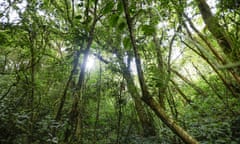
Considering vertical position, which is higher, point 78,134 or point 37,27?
point 37,27

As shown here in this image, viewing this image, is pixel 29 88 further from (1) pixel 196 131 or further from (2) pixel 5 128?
(1) pixel 196 131

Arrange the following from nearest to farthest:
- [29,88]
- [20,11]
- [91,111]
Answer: [20,11] < [29,88] < [91,111]

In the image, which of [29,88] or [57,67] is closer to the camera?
[29,88]

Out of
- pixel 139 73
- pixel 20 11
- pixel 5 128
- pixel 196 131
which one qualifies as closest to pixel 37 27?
pixel 20 11

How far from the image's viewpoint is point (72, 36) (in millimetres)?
2557

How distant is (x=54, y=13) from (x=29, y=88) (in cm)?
110

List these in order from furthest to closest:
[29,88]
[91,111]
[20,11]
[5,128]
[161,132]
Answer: [91,111] → [161,132] → [29,88] → [20,11] → [5,128]

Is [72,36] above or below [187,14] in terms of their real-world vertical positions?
below

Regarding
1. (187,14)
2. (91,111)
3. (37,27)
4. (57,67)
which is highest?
(187,14)

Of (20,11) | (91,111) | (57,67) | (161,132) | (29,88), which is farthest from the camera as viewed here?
(91,111)

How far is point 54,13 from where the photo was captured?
302 cm

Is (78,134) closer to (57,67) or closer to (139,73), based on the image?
(57,67)

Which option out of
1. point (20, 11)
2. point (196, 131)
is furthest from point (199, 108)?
point (20, 11)

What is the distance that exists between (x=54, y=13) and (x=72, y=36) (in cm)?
71
